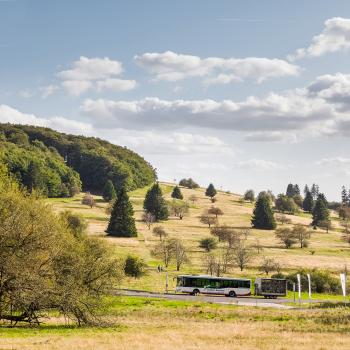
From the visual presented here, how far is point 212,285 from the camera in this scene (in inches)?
2736

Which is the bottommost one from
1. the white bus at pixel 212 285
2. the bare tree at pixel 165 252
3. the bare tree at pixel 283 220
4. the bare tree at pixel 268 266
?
the white bus at pixel 212 285

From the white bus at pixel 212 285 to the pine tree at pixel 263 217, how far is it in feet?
255

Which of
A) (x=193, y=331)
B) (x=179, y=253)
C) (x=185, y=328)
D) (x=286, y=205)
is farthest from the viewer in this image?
(x=286, y=205)

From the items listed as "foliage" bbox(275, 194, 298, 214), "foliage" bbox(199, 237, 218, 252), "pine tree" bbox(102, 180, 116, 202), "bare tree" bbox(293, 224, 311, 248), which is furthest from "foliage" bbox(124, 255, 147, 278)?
"foliage" bbox(275, 194, 298, 214)

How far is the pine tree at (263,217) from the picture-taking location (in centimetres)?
14525

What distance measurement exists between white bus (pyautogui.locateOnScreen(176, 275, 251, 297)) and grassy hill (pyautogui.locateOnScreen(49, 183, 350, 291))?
12.3ft

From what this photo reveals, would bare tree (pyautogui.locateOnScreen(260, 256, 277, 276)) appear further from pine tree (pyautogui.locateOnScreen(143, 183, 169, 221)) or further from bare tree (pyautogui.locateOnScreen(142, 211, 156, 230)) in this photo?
pine tree (pyautogui.locateOnScreen(143, 183, 169, 221))

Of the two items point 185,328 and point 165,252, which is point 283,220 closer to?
point 165,252

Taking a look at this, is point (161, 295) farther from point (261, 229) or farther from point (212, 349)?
point (261, 229)

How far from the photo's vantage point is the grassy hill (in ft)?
280

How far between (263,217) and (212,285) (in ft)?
258

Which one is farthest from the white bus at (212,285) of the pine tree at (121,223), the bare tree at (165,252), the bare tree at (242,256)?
the pine tree at (121,223)

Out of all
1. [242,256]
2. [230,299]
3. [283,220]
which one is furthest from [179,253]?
[283,220]

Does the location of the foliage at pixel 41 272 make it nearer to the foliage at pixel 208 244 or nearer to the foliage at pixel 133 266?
the foliage at pixel 133 266
